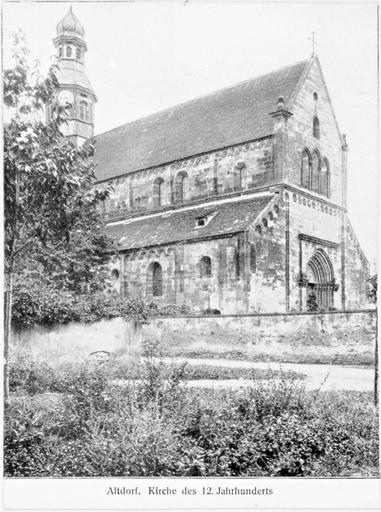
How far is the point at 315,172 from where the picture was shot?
→ 28562mm

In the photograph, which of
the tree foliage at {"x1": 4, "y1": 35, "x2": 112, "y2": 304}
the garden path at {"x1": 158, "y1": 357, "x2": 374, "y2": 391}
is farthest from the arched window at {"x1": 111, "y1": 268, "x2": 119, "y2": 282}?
the tree foliage at {"x1": 4, "y1": 35, "x2": 112, "y2": 304}

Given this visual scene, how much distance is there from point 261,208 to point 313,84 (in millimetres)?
8001

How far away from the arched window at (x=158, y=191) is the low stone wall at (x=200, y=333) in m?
12.6

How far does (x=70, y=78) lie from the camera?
44.6 m

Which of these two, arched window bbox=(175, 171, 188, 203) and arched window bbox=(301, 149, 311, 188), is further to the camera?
arched window bbox=(175, 171, 188, 203)

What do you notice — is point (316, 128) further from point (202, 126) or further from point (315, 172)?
point (202, 126)

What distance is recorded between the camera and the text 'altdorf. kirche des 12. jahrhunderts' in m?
25.3

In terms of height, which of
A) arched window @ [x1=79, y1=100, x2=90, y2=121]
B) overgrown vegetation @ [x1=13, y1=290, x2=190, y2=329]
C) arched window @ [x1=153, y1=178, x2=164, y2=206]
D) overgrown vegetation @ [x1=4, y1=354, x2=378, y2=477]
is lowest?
overgrown vegetation @ [x1=4, y1=354, x2=378, y2=477]

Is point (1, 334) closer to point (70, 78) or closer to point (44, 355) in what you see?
point (44, 355)

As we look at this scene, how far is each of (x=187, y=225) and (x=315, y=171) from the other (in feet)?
23.8

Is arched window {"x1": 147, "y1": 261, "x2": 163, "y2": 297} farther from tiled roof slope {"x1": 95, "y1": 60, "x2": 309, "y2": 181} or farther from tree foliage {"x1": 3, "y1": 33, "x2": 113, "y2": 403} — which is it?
tree foliage {"x1": 3, "y1": 33, "x2": 113, "y2": 403}

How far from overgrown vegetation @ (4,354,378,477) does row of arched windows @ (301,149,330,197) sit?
19666mm

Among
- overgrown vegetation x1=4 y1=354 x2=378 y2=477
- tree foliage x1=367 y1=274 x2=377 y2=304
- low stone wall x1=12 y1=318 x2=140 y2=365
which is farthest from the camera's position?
low stone wall x1=12 y1=318 x2=140 y2=365
